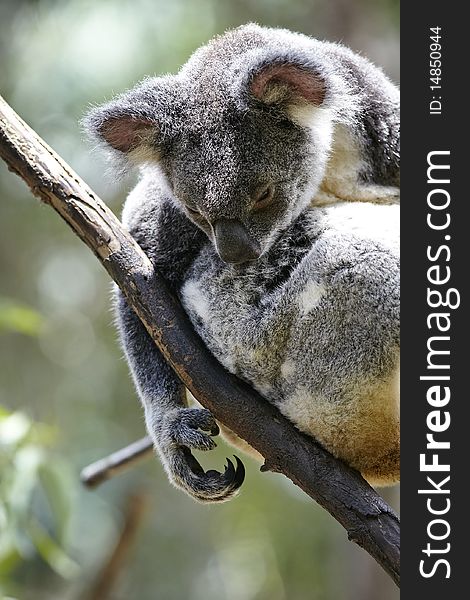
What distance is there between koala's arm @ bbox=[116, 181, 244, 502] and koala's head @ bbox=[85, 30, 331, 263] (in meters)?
0.19

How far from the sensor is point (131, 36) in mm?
7777

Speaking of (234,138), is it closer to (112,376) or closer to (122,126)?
(122,126)

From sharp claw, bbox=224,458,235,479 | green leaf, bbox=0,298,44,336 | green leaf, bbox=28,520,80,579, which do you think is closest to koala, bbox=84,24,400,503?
sharp claw, bbox=224,458,235,479

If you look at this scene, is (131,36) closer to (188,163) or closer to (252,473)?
(252,473)

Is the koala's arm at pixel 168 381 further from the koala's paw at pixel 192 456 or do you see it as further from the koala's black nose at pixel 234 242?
the koala's black nose at pixel 234 242

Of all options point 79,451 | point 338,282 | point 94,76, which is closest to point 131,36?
point 94,76

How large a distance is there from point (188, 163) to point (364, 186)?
27.4 inches

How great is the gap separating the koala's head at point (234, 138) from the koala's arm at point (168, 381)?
187 mm

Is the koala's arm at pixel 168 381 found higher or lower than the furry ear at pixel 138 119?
lower

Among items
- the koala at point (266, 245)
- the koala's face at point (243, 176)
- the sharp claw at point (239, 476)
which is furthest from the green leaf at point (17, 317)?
the sharp claw at point (239, 476)

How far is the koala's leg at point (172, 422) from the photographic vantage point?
8.09 feet

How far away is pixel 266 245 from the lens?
101 inches

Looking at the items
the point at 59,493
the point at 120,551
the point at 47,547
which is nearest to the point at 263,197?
the point at 59,493

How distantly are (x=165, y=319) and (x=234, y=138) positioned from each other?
0.59 metres
